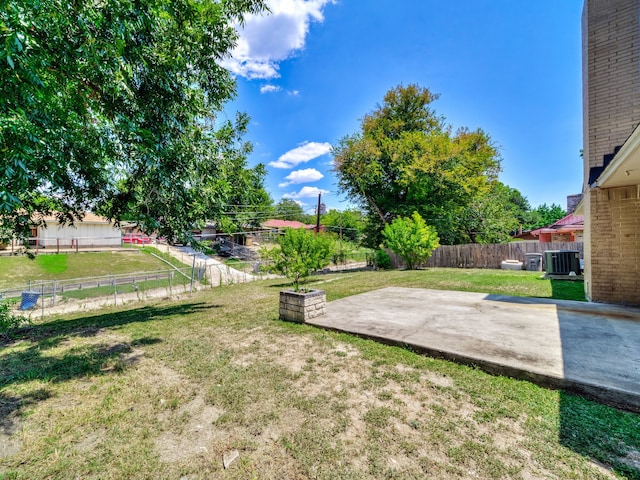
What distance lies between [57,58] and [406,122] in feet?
75.1

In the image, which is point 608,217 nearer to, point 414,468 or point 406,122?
point 414,468

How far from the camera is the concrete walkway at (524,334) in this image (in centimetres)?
274

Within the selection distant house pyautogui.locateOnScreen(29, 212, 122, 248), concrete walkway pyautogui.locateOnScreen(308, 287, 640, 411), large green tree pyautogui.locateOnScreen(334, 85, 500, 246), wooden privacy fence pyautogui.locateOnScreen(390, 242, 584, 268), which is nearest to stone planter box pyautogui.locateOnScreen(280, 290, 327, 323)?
concrete walkway pyautogui.locateOnScreen(308, 287, 640, 411)

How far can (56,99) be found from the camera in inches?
138

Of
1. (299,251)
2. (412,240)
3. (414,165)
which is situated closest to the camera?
(299,251)

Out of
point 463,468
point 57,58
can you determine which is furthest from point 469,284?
point 57,58

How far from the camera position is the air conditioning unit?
33.4 feet

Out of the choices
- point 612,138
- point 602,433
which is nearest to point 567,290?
point 612,138

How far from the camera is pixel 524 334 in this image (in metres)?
4.02

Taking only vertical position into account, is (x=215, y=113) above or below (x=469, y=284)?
above

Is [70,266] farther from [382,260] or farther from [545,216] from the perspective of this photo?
[545,216]

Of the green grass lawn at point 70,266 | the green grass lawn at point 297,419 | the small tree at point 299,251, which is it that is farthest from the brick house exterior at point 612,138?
the green grass lawn at point 70,266

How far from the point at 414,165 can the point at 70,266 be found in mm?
23808

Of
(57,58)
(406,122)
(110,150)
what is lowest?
(110,150)
